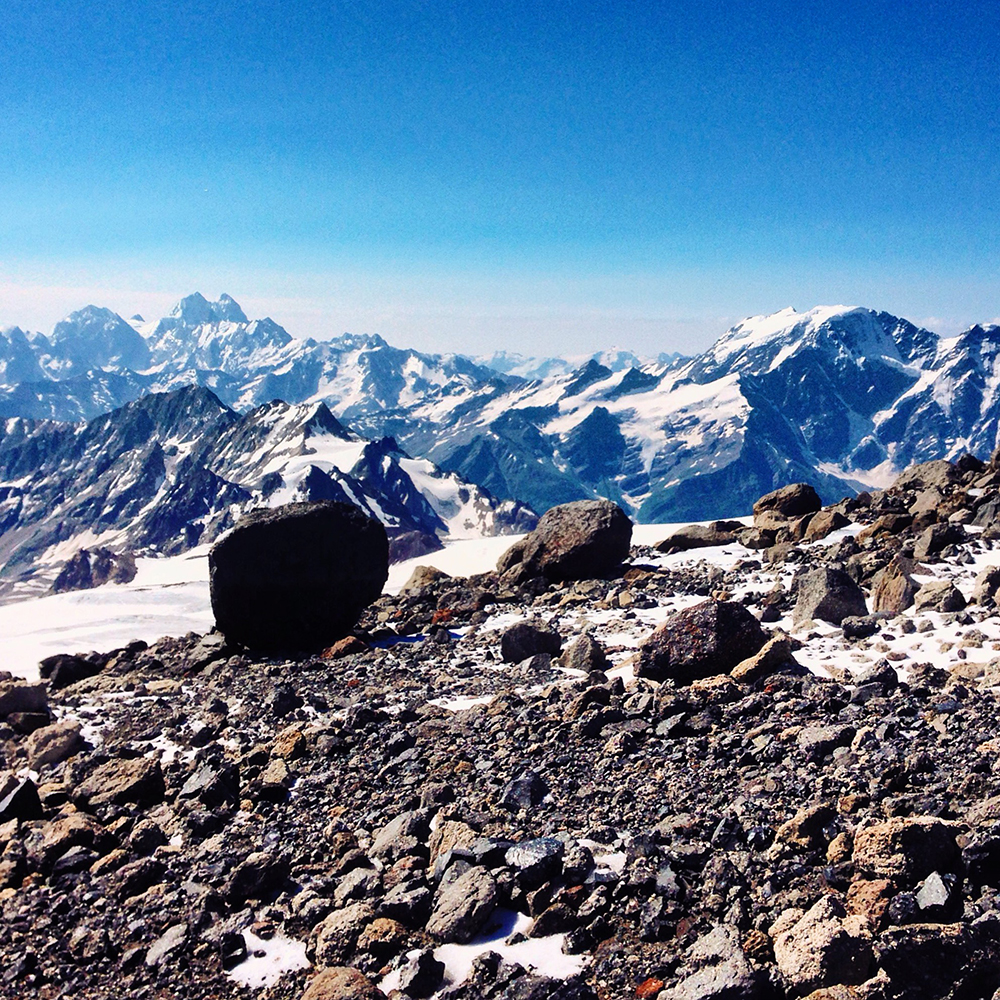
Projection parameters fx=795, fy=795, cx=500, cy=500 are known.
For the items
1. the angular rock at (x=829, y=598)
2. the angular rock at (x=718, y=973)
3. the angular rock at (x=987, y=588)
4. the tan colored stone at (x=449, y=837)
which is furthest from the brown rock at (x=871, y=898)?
the angular rock at (x=987, y=588)

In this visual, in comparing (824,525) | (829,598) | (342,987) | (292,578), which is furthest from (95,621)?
(342,987)

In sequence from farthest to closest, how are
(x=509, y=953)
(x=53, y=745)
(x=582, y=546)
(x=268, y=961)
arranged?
(x=582, y=546) < (x=53, y=745) < (x=268, y=961) < (x=509, y=953)

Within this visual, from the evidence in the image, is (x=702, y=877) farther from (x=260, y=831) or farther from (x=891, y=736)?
(x=260, y=831)

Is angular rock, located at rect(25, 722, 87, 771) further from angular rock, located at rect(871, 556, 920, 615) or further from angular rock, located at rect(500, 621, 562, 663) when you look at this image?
angular rock, located at rect(871, 556, 920, 615)

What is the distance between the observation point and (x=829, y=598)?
1812cm

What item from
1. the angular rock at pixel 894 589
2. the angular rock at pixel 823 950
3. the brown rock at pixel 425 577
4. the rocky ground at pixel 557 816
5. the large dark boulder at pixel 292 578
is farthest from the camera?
the brown rock at pixel 425 577

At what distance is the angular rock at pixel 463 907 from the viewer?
27.0 feet

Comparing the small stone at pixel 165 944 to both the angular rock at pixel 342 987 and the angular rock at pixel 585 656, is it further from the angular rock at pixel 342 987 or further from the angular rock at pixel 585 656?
the angular rock at pixel 585 656

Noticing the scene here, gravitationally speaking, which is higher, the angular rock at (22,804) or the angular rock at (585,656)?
the angular rock at (585,656)

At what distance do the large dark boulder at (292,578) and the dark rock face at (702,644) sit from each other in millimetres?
12432

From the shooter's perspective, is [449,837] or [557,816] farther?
[557,816]

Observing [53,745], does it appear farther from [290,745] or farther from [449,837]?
[449,837]

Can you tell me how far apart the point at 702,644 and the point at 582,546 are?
44.9 feet

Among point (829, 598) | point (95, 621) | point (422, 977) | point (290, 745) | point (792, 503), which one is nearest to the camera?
point (422, 977)
